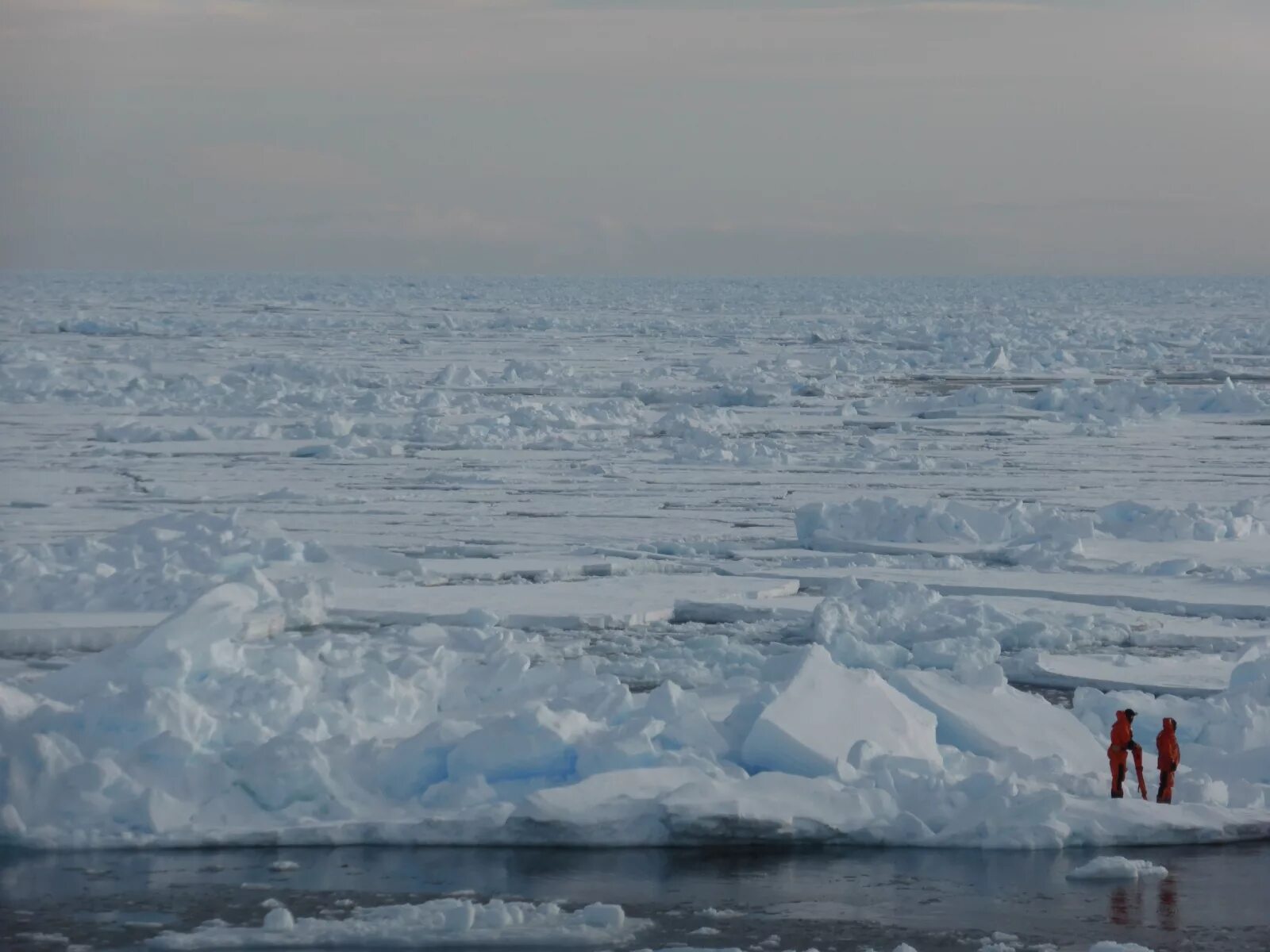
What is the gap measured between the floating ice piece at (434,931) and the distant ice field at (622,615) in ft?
3.12

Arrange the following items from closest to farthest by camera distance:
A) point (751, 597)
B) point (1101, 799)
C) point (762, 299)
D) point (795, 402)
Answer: point (1101, 799), point (751, 597), point (795, 402), point (762, 299)

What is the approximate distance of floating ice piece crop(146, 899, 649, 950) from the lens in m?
5.41

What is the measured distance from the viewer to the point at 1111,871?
6152 millimetres

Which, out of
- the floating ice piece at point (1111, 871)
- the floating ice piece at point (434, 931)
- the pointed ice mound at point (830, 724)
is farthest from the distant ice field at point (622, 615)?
the floating ice piece at point (434, 931)

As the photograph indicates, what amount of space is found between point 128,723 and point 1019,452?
1369 centimetres

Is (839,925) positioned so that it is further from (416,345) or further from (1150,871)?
(416,345)

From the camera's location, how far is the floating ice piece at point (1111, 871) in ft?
20.2

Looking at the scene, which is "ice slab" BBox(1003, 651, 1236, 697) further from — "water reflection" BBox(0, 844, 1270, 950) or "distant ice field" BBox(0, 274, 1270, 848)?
"water reflection" BBox(0, 844, 1270, 950)

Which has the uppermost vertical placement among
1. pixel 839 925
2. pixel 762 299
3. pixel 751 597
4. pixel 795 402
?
pixel 762 299

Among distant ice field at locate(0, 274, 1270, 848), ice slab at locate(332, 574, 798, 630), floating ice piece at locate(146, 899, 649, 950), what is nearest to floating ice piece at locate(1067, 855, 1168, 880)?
distant ice field at locate(0, 274, 1270, 848)

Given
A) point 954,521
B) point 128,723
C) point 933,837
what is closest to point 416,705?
point 128,723

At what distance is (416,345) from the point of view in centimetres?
3859

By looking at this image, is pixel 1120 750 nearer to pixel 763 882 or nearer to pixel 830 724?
pixel 830 724

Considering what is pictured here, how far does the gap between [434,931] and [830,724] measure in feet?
7.46
